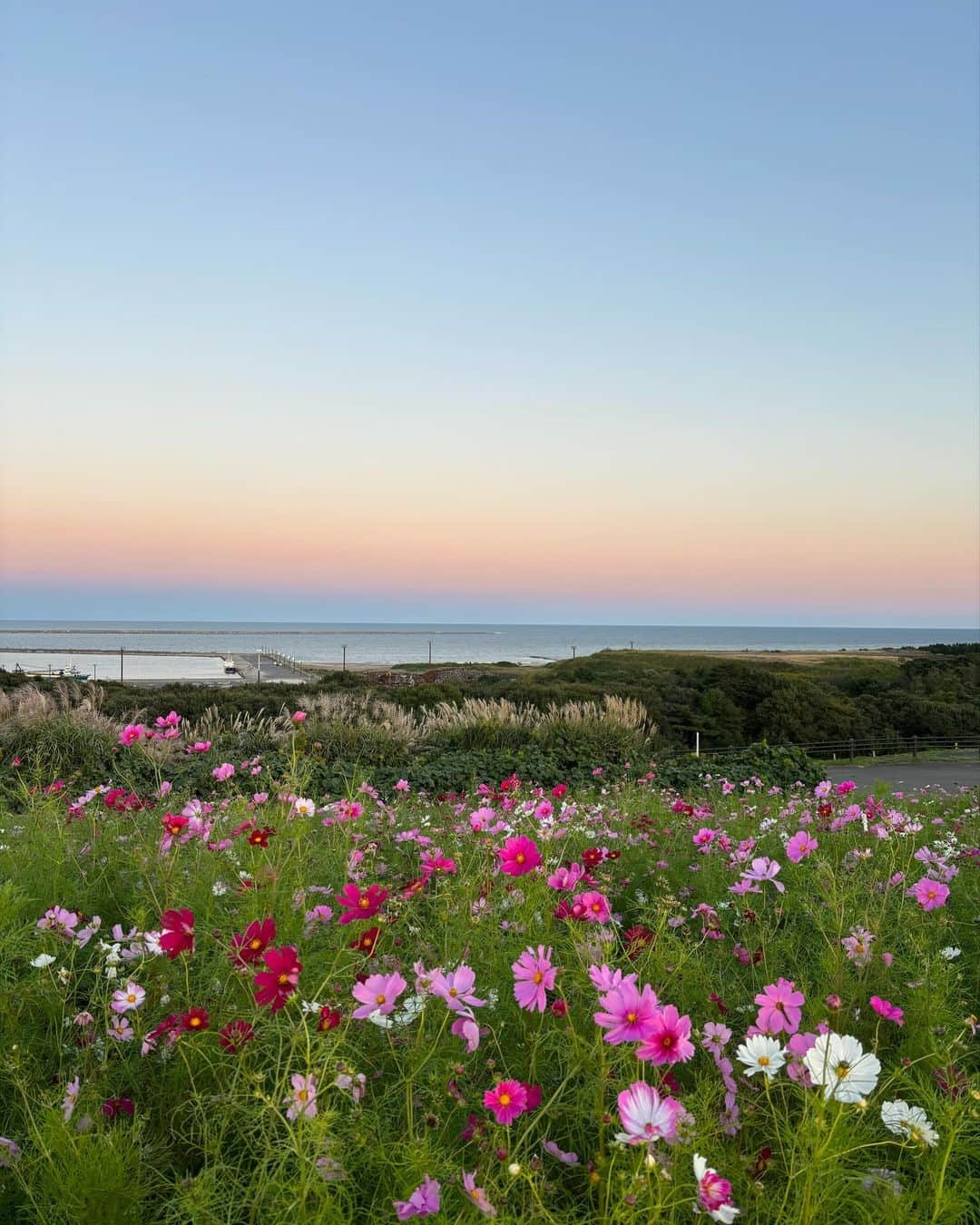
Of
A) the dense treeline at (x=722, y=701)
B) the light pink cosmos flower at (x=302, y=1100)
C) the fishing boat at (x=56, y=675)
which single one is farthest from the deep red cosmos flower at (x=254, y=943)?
the fishing boat at (x=56, y=675)

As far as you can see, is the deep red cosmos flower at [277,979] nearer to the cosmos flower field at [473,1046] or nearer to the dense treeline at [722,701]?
the cosmos flower field at [473,1046]

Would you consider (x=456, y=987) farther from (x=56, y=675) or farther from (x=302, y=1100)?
(x=56, y=675)

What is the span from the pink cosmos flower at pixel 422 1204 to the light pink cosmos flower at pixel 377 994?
0.28m

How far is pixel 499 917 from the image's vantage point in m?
2.48

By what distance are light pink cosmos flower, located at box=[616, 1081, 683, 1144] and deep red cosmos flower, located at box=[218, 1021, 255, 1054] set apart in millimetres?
813

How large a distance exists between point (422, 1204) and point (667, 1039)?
452 millimetres

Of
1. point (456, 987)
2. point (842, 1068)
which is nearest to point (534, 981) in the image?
point (456, 987)

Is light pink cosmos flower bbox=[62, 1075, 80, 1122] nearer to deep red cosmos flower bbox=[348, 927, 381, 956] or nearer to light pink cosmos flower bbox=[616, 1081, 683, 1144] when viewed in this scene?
deep red cosmos flower bbox=[348, 927, 381, 956]

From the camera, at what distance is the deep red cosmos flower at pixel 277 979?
4.74 ft

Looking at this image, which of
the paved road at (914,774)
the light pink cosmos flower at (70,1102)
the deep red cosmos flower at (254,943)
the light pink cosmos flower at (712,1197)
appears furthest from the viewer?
the paved road at (914,774)

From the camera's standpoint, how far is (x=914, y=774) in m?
14.0

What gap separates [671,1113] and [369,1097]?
930mm

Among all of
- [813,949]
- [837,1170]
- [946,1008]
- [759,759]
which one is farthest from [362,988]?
[759,759]

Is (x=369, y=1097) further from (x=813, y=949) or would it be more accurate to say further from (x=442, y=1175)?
(x=813, y=949)
